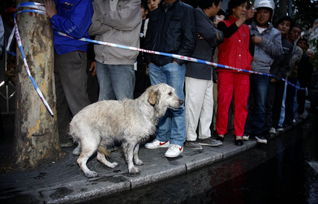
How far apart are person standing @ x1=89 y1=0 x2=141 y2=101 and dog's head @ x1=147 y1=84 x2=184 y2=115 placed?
0.64m

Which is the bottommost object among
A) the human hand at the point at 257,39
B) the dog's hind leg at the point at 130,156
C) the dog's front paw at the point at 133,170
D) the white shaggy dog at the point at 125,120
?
the dog's front paw at the point at 133,170

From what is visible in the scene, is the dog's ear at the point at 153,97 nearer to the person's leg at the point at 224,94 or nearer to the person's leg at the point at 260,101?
the person's leg at the point at 224,94

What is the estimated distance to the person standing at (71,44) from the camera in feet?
12.4

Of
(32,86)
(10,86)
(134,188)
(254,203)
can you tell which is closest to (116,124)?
(134,188)

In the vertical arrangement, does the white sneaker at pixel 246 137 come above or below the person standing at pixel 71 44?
below

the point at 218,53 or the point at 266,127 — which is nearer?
the point at 218,53

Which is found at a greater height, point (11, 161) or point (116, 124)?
point (116, 124)

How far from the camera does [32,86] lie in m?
3.68

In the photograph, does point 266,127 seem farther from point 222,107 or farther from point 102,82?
point 102,82

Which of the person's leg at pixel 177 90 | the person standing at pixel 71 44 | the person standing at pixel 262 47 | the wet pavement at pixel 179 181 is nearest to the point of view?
the wet pavement at pixel 179 181

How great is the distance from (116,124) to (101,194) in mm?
989

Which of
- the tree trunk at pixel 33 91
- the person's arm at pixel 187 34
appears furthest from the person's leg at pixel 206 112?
the tree trunk at pixel 33 91

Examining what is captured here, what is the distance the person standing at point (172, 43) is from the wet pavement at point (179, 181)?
535 mm

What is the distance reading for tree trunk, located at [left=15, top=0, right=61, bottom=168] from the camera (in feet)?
11.9
